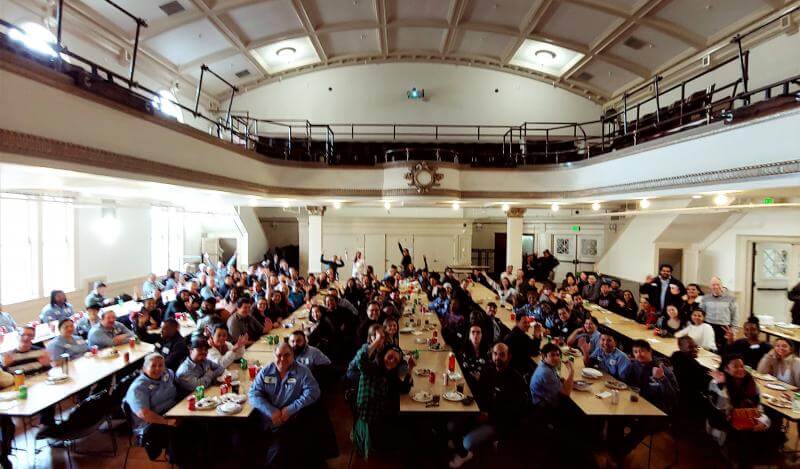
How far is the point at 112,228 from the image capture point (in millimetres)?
10727

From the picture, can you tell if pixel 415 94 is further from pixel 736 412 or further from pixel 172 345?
pixel 736 412

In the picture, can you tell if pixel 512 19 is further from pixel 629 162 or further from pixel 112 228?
pixel 112 228

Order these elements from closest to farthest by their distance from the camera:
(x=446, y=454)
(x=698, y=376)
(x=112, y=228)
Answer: (x=446, y=454) < (x=698, y=376) < (x=112, y=228)

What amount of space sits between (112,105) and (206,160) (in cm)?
224

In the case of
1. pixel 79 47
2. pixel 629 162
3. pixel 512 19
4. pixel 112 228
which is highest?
pixel 512 19

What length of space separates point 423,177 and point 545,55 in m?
7.65

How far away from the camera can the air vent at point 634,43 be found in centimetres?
1166

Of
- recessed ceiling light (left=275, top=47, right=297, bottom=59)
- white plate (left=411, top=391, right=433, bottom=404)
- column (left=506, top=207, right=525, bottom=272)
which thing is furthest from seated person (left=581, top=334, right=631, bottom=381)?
recessed ceiling light (left=275, top=47, right=297, bottom=59)

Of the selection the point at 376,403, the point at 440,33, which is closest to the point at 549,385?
the point at 376,403

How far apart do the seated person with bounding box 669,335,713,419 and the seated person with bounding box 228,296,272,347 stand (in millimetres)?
6017

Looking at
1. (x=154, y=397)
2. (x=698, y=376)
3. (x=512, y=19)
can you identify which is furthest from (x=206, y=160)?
(x=512, y=19)

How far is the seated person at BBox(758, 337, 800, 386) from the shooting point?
4.81m

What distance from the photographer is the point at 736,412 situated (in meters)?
3.95

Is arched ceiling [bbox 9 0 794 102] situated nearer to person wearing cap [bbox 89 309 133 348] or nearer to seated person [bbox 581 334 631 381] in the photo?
person wearing cap [bbox 89 309 133 348]
